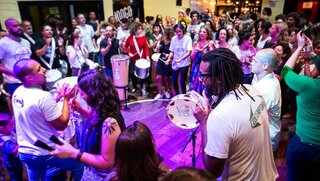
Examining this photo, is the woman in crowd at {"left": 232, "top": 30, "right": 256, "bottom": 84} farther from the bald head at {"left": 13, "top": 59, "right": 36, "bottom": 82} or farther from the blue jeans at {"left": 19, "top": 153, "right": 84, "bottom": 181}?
the bald head at {"left": 13, "top": 59, "right": 36, "bottom": 82}

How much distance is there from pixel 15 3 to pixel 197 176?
25.6 feet

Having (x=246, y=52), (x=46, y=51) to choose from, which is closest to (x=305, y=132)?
Result: (x=246, y=52)

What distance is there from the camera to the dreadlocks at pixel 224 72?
5.25 ft

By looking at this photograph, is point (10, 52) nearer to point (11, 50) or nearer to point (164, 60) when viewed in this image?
point (11, 50)

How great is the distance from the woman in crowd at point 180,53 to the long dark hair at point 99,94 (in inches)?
137

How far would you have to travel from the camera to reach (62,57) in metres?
5.83

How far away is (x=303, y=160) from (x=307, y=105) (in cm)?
49

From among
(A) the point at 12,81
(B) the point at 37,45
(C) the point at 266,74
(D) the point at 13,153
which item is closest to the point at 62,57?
(B) the point at 37,45

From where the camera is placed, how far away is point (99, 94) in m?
1.95

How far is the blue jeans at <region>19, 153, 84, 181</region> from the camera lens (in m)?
2.25

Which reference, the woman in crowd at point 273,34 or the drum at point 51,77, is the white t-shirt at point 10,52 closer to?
the drum at point 51,77

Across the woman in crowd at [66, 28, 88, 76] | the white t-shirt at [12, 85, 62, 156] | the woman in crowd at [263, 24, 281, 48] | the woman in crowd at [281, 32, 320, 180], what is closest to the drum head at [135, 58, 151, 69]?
the woman in crowd at [66, 28, 88, 76]

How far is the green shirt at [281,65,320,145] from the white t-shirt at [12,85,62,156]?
2148mm

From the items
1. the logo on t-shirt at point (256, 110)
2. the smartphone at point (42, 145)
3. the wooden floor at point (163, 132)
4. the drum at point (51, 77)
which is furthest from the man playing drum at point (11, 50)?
the logo on t-shirt at point (256, 110)
